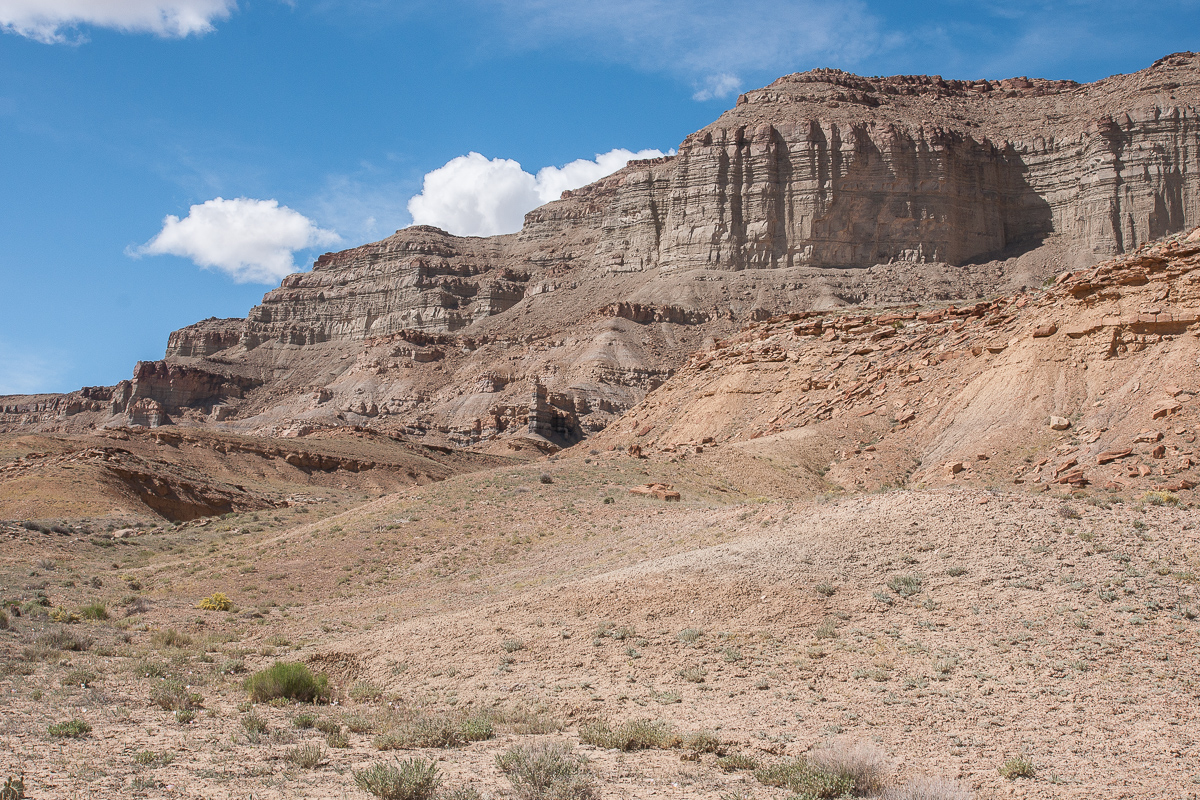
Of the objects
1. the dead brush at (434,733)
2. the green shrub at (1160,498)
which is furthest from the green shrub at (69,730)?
the green shrub at (1160,498)

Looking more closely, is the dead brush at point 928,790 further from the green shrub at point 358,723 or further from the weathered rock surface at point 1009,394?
the weathered rock surface at point 1009,394

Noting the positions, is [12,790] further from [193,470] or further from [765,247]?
[765,247]

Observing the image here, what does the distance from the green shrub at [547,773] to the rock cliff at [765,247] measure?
59.6 meters

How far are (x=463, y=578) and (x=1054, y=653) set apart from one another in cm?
1178

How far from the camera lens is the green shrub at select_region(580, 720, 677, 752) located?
7.99 m

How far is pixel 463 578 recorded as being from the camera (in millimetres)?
18469

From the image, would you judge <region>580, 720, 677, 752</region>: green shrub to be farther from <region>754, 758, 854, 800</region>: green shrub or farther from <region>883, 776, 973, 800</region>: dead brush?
<region>883, 776, 973, 800</region>: dead brush

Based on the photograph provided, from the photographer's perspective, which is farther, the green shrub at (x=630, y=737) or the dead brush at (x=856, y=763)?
the green shrub at (x=630, y=737)

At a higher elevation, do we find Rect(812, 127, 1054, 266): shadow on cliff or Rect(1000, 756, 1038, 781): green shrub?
Rect(812, 127, 1054, 266): shadow on cliff

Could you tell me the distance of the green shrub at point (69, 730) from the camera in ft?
26.8

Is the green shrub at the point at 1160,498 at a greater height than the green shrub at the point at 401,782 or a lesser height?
greater

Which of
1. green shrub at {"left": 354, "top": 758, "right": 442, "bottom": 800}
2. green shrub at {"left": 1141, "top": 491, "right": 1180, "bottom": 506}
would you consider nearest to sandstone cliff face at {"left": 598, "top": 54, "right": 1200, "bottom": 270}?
green shrub at {"left": 1141, "top": 491, "right": 1180, "bottom": 506}

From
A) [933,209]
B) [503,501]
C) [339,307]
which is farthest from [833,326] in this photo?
[339,307]

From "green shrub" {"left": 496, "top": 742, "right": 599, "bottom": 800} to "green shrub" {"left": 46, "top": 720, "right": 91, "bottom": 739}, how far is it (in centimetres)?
402
